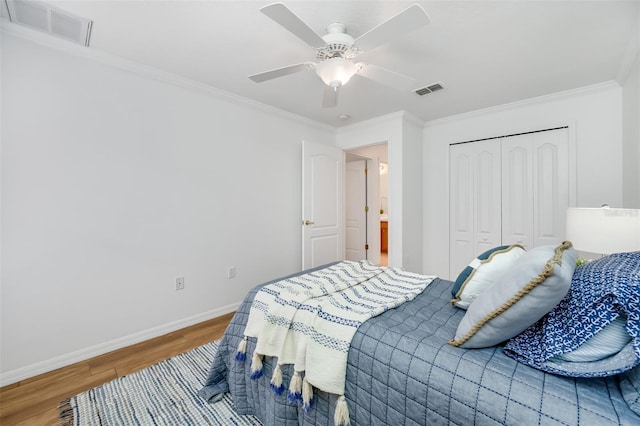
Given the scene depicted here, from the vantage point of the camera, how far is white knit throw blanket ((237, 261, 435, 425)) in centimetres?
117

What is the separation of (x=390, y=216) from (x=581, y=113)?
2.27 meters

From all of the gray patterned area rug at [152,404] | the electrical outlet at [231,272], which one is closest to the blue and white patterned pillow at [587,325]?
the gray patterned area rug at [152,404]

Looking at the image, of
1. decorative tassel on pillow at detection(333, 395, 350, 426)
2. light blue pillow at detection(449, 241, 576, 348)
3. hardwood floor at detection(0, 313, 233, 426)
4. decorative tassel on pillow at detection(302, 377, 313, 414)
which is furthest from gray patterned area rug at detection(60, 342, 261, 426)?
light blue pillow at detection(449, 241, 576, 348)

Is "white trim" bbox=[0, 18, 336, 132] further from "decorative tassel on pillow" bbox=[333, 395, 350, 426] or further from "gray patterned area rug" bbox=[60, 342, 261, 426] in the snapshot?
"decorative tassel on pillow" bbox=[333, 395, 350, 426]

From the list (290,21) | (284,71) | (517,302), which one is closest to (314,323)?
(517,302)

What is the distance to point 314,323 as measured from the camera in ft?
4.18

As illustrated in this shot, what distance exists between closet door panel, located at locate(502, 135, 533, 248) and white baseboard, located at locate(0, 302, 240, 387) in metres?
3.55

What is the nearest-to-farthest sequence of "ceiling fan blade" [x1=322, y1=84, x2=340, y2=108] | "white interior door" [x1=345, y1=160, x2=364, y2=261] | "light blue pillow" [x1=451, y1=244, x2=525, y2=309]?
"light blue pillow" [x1=451, y1=244, x2=525, y2=309] < "ceiling fan blade" [x1=322, y1=84, x2=340, y2=108] < "white interior door" [x1=345, y1=160, x2=364, y2=261]

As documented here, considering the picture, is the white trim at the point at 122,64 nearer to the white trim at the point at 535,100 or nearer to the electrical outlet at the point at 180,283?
the electrical outlet at the point at 180,283

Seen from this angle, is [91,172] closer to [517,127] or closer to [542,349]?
[542,349]

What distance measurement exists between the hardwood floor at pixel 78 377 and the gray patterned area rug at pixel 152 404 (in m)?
0.10

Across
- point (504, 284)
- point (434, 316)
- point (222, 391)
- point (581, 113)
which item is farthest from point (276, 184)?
point (581, 113)

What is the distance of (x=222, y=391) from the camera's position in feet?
5.42

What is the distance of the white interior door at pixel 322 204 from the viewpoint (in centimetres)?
357
